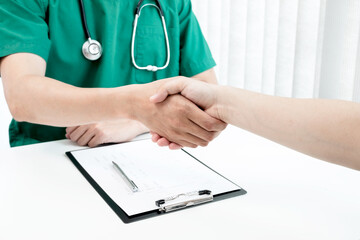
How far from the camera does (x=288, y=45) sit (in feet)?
4.80

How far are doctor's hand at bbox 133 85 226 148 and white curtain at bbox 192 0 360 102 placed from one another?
65 centimetres

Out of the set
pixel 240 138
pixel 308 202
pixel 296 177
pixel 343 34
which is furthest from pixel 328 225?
pixel 343 34

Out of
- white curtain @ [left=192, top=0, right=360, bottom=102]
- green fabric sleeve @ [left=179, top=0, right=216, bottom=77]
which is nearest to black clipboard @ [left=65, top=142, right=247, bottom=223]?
green fabric sleeve @ [left=179, top=0, right=216, bottom=77]

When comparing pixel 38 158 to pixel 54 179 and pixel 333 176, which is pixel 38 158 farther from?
A: pixel 333 176

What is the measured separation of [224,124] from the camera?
2.95ft

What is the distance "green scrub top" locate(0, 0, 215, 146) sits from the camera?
98cm

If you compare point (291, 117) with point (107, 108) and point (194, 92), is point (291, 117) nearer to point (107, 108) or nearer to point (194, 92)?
point (194, 92)

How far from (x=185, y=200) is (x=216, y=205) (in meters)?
0.06

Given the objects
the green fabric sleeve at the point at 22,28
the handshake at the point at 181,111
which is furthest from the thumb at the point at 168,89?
the green fabric sleeve at the point at 22,28

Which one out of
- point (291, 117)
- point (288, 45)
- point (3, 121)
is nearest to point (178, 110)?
point (291, 117)

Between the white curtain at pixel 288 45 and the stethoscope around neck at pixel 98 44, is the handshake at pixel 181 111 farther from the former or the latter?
the white curtain at pixel 288 45

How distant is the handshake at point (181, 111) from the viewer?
2.89ft

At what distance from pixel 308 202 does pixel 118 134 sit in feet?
1.74

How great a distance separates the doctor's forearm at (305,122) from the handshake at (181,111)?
0.16ft
